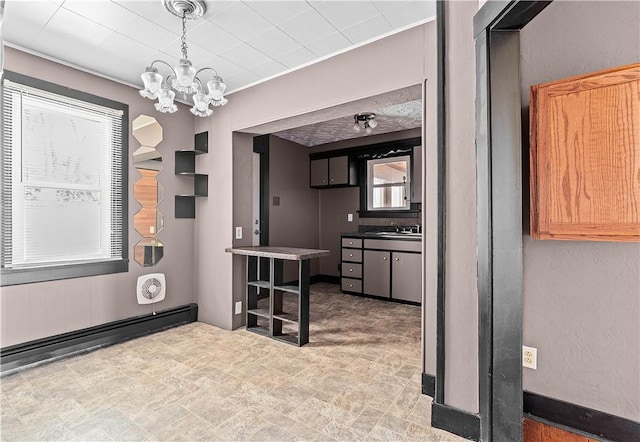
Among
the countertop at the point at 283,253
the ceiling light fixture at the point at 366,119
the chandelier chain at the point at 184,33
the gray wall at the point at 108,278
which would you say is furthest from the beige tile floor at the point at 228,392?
the ceiling light fixture at the point at 366,119

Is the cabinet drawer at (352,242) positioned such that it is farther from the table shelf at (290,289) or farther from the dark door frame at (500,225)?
the dark door frame at (500,225)

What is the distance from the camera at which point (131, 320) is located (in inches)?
130

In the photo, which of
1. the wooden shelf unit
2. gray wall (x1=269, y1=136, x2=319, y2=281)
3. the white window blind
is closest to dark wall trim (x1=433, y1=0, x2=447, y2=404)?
the wooden shelf unit

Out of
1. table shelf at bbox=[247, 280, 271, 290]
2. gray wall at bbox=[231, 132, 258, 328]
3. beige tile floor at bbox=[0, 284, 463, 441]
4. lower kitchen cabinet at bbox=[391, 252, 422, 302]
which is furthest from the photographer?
lower kitchen cabinet at bbox=[391, 252, 422, 302]

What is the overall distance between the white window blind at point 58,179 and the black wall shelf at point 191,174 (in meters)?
0.60

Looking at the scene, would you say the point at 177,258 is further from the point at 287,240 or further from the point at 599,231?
the point at 599,231

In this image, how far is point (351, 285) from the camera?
5102 mm

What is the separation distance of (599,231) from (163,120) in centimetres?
380

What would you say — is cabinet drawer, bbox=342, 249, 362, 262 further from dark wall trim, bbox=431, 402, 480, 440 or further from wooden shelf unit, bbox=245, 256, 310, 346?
dark wall trim, bbox=431, 402, 480, 440

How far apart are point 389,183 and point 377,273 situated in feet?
5.04

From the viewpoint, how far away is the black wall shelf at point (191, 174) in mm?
3729

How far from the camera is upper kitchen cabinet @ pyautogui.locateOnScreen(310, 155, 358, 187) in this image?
5645 mm

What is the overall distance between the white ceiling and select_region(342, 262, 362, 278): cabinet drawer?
307 centimetres

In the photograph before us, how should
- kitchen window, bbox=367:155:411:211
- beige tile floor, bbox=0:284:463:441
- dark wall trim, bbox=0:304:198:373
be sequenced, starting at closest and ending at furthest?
1. beige tile floor, bbox=0:284:463:441
2. dark wall trim, bbox=0:304:198:373
3. kitchen window, bbox=367:155:411:211
